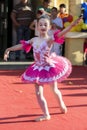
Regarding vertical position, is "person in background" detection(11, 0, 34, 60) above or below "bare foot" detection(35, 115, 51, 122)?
above

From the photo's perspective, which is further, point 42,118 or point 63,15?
point 63,15

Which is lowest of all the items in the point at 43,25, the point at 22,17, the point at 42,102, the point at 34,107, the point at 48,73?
the point at 34,107

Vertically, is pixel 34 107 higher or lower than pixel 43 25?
lower

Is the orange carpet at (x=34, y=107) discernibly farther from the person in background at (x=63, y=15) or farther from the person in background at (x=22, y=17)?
the person in background at (x=22, y=17)

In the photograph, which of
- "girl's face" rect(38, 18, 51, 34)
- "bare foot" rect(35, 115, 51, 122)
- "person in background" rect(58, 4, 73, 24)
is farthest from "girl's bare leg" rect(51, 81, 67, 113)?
"person in background" rect(58, 4, 73, 24)

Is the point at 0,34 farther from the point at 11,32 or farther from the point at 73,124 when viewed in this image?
the point at 73,124

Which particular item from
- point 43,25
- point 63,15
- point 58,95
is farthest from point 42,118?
point 63,15

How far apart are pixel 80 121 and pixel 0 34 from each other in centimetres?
821

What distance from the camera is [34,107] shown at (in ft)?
26.0

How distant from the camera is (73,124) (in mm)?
6902

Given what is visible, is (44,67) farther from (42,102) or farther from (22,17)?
(22,17)

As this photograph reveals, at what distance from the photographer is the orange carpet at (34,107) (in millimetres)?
6859

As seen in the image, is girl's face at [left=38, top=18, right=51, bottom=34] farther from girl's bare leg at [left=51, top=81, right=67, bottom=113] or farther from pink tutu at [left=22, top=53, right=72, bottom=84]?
girl's bare leg at [left=51, top=81, right=67, bottom=113]

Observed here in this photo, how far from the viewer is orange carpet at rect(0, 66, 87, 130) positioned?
6.86 m
